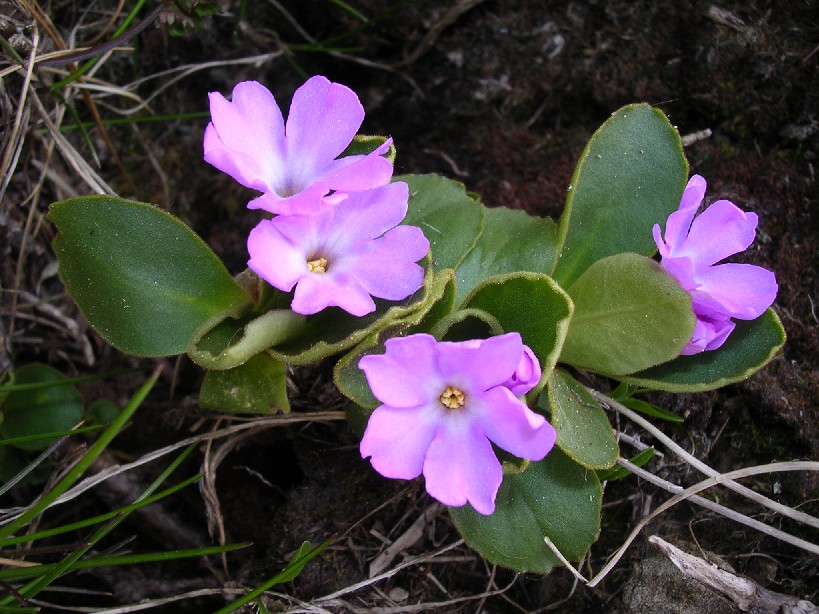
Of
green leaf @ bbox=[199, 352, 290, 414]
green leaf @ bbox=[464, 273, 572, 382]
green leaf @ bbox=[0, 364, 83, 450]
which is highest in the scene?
green leaf @ bbox=[464, 273, 572, 382]

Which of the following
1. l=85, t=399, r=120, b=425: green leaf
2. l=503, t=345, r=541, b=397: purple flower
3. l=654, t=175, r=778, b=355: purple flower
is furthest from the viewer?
l=85, t=399, r=120, b=425: green leaf

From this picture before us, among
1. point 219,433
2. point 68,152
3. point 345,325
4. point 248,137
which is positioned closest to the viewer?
point 248,137

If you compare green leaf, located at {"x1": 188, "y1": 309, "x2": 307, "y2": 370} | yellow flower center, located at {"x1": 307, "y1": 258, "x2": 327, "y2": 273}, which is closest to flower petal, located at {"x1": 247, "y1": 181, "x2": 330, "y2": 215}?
yellow flower center, located at {"x1": 307, "y1": 258, "x2": 327, "y2": 273}

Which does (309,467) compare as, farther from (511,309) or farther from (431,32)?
(431,32)

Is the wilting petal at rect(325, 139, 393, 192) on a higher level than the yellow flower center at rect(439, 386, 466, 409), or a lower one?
higher

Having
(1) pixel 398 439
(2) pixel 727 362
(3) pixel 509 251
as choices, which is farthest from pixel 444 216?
(2) pixel 727 362

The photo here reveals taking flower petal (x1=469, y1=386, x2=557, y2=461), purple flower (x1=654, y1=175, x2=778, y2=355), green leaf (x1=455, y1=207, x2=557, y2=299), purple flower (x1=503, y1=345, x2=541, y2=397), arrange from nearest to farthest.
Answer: flower petal (x1=469, y1=386, x2=557, y2=461)
purple flower (x1=503, y1=345, x2=541, y2=397)
purple flower (x1=654, y1=175, x2=778, y2=355)
green leaf (x1=455, y1=207, x2=557, y2=299)

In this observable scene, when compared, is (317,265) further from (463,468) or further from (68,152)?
(68,152)

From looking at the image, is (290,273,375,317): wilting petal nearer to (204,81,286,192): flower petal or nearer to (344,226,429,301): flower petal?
(344,226,429,301): flower petal
